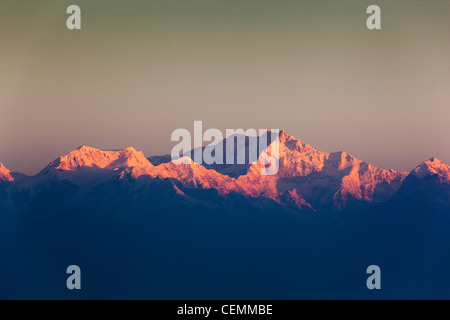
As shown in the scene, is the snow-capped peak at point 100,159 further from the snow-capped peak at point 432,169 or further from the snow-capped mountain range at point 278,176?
the snow-capped peak at point 432,169

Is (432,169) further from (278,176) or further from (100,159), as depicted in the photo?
(100,159)

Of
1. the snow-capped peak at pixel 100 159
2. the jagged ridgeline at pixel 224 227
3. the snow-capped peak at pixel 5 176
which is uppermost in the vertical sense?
the snow-capped peak at pixel 100 159

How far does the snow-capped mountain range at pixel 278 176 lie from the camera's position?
16638cm

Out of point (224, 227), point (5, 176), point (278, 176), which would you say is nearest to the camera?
point (5, 176)

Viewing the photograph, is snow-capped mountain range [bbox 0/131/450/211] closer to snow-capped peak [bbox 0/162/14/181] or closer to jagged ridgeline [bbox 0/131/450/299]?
jagged ridgeline [bbox 0/131/450/299]

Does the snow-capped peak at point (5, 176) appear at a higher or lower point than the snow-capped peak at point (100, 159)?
lower

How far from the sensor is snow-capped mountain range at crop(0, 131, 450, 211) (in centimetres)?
16638

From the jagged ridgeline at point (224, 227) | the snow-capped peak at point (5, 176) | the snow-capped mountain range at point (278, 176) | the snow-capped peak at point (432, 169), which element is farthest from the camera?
the snow-capped peak at point (432, 169)

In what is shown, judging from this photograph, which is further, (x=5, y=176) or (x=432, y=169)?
(x=432, y=169)

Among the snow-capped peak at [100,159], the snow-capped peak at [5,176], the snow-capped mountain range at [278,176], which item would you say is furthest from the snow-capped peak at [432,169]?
the snow-capped peak at [5,176]

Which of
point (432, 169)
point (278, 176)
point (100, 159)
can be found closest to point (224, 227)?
point (278, 176)

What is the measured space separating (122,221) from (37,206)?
54.6ft

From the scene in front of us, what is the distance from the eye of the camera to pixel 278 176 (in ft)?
577
